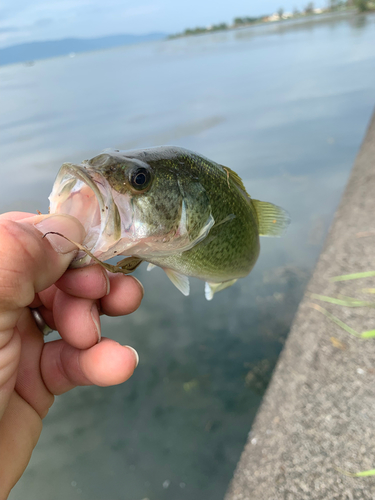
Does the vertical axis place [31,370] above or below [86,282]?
below

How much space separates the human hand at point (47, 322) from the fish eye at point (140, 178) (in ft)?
0.71

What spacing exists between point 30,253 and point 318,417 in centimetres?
281

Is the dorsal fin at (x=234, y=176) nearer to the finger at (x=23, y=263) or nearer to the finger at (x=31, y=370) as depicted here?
the finger at (x=23, y=263)

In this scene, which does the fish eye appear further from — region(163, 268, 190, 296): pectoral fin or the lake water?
the lake water

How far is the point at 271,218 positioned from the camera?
1.53 metres

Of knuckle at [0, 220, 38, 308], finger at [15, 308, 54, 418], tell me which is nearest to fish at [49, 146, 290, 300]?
knuckle at [0, 220, 38, 308]

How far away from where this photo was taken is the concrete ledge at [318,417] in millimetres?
2410

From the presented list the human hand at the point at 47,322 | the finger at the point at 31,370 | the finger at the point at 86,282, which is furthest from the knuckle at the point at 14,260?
the finger at the point at 31,370

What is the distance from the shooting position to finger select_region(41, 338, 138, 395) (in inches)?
49.9

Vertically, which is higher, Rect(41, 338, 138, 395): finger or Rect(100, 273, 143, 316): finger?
Rect(100, 273, 143, 316): finger

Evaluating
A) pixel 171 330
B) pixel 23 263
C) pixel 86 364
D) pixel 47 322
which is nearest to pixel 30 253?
Answer: pixel 23 263

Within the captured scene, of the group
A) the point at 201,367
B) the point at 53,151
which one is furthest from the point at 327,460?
the point at 53,151

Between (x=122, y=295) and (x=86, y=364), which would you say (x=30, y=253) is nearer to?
(x=122, y=295)

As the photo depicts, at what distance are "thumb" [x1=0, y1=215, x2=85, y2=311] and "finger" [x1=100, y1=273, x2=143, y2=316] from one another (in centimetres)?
36
